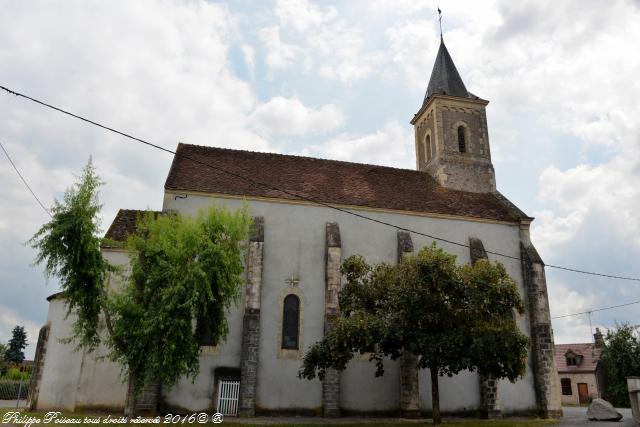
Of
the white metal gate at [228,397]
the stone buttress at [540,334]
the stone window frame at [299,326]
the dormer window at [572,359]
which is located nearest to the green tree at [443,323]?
the stone window frame at [299,326]

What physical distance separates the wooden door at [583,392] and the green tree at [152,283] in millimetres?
38092

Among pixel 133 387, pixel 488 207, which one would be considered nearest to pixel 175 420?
pixel 133 387

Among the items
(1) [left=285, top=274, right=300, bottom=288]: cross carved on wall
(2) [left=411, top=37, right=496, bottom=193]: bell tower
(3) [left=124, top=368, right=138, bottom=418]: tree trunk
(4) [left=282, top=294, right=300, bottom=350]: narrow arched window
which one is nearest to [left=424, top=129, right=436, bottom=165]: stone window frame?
(2) [left=411, top=37, right=496, bottom=193]: bell tower

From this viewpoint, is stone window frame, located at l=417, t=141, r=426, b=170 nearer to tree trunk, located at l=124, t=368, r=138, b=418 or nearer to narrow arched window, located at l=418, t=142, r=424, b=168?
narrow arched window, located at l=418, t=142, r=424, b=168

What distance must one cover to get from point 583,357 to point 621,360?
968 cm

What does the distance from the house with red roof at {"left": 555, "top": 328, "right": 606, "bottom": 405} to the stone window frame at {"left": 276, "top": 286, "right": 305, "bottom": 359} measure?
29.4 meters

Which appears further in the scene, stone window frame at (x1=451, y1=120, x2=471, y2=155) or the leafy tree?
the leafy tree

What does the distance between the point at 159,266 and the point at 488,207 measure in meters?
17.7

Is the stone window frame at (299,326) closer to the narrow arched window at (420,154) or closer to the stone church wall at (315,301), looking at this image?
the stone church wall at (315,301)

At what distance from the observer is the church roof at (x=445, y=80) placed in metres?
30.3

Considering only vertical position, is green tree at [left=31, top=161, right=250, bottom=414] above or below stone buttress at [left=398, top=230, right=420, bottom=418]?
above

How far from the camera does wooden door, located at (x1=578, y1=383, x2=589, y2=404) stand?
136 ft

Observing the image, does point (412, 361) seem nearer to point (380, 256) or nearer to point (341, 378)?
point (341, 378)

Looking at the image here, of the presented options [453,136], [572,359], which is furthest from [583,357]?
[453,136]
